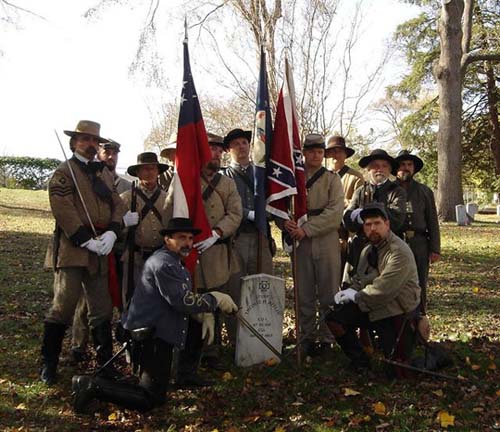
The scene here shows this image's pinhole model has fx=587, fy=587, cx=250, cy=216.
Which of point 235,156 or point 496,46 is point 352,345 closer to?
point 235,156

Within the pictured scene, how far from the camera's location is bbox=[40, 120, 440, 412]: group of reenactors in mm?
5074

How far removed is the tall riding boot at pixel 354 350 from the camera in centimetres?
575

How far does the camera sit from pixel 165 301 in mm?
5098

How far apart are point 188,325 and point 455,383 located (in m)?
2.58

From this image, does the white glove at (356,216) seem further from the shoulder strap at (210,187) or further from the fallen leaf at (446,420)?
the fallen leaf at (446,420)

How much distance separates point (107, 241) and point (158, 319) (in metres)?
1.01

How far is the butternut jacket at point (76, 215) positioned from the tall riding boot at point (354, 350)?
8.16ft

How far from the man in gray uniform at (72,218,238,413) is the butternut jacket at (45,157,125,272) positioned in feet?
2.56

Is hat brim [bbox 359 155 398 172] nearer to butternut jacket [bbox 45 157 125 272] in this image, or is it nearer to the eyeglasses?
butternut jacket [bbox 45 157 125 272]

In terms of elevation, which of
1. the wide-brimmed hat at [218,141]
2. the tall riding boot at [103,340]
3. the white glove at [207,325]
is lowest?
the tall riding boot at [103,340]

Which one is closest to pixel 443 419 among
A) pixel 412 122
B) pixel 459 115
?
pixel 459 115

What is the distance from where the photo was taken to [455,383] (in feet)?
18.1

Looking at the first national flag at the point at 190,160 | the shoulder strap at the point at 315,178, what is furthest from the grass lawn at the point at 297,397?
the shoulder strap at the point at 315,178

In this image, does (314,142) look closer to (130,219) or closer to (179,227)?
(179,227)
